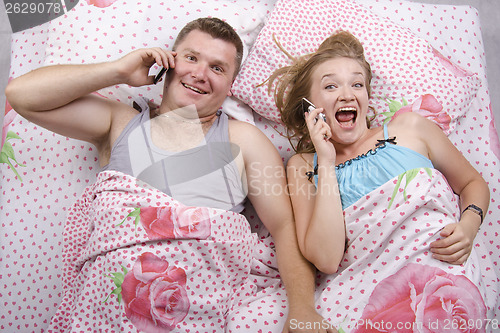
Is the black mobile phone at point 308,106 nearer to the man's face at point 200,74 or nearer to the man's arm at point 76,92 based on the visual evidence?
the man's face at point 200,74

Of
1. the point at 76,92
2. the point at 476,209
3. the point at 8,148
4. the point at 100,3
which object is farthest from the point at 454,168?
the point at 8,148

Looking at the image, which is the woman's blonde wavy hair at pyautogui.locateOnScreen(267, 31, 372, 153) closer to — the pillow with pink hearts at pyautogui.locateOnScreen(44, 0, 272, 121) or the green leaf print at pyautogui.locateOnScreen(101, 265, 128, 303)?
the pillow with pink hearts at pyautogui.locateOnScreen(44, 0, 272, 121)

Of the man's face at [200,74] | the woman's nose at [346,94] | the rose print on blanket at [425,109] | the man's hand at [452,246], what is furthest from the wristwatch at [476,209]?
the man's face at [200,74]

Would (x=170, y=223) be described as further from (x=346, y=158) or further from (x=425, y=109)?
(x=425, y=109)

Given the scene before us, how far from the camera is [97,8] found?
141 cm

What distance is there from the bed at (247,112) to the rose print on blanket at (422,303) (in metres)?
0.07

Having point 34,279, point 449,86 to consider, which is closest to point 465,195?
point 449,86

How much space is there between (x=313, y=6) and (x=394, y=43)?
28 centimetres

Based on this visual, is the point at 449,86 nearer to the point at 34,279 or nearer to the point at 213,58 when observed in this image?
the point at 213,58

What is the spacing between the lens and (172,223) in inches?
41.9

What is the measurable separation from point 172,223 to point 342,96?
0.55m

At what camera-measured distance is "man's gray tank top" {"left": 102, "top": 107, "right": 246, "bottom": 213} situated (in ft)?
3.75

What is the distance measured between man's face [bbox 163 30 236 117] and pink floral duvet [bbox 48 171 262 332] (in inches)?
10.7

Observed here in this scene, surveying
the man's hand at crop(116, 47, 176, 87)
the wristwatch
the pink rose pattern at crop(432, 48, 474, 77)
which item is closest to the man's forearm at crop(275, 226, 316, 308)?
the wristwatch
